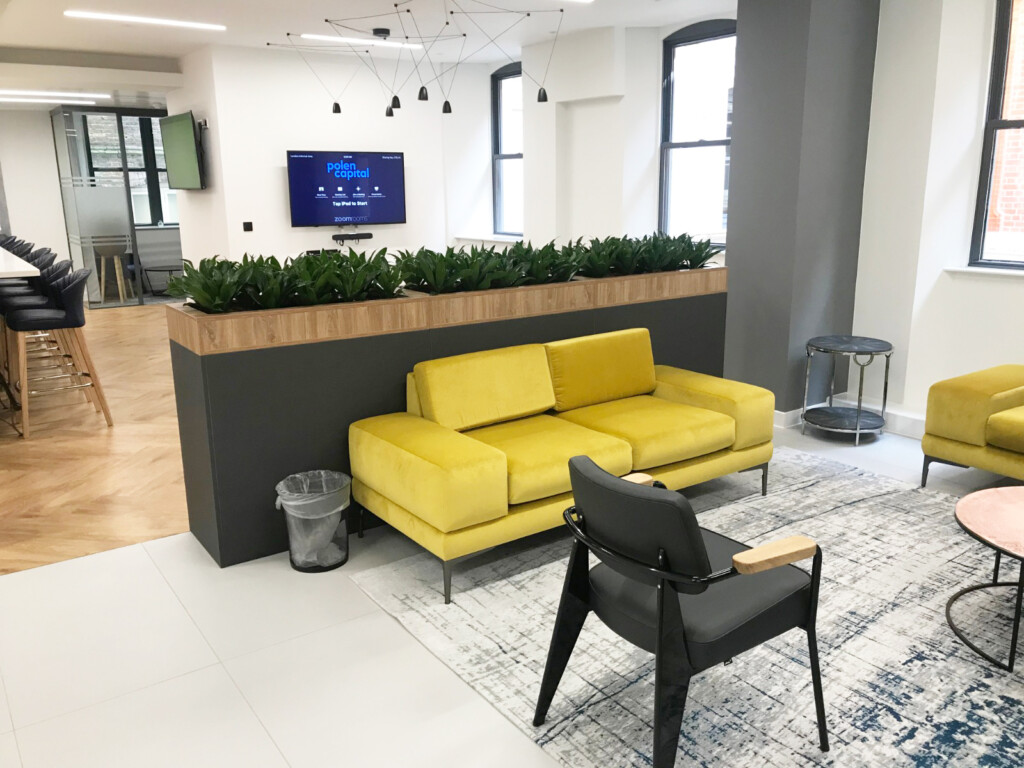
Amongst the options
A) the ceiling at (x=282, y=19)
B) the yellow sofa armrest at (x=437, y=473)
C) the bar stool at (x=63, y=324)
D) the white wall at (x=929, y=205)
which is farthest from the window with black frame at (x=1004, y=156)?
the bar stool at (x=63, y=324)

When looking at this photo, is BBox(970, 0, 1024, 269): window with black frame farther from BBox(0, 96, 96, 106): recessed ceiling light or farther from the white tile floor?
BBox(0, 96, 96, 106): recessed ceiling light

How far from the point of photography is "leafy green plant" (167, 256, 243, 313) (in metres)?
3.36

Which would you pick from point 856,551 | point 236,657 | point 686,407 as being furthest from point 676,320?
point 236,657

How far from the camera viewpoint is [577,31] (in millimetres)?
8070

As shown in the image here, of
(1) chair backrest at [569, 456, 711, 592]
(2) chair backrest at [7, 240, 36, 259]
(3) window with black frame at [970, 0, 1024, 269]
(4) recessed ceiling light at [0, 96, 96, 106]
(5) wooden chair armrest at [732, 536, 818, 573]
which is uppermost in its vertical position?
(4) recessed ceiling light at [0, 96, 96, 106]

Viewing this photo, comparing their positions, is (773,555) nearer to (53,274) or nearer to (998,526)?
(998,526)

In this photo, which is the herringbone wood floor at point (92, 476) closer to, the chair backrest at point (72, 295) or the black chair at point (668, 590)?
the chair backrest at point (72, 295)

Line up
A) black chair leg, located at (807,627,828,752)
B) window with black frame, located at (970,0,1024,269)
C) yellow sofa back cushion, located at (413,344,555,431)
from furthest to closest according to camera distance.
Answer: window with black frame, located at (970,0,1024,269), yellow sofa back cushion, located at (413,344,555,431), black chair leg, located at (807,627,828,752)

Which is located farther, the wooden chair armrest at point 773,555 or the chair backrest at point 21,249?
the chair backrest at point 21,249

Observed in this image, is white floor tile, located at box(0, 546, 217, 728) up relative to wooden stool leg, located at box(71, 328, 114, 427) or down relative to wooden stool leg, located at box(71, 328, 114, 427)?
down

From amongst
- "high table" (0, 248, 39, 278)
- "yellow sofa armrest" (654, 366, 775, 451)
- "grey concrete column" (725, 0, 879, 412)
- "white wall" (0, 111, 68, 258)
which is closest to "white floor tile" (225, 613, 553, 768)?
"yellow sofa armrest" (654, 366, 775, 451)

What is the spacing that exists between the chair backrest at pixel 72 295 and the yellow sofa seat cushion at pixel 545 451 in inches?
126

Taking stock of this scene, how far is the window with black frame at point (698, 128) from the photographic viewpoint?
750 centimetres

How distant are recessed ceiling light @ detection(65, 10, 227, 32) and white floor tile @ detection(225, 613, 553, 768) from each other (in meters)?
6.28
